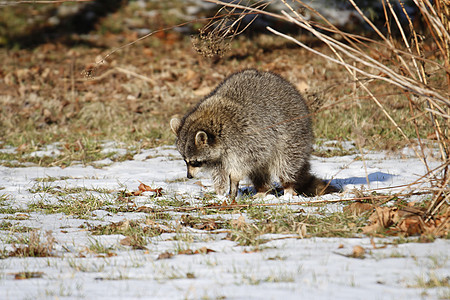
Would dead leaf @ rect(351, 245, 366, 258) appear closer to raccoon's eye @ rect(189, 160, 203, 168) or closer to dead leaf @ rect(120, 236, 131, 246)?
dead leaf @ rect(120, 236, 131, 246)

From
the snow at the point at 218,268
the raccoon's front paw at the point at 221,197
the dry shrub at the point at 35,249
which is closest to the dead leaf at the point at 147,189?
the raccoon's front paw at the point at 221,197

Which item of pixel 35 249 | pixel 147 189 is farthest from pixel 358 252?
pixel 147 189

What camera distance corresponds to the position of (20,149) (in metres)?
8.16

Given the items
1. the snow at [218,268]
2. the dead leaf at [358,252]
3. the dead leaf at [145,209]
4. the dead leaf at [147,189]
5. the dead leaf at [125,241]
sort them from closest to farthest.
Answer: the snow at [218,268] → the dead leaf at [358,252] → the dead leaf at [125,241] → the dead leaf at [145,209] → the dead leaf at [147,189]

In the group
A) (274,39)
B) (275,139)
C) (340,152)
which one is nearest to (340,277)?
(275,139)

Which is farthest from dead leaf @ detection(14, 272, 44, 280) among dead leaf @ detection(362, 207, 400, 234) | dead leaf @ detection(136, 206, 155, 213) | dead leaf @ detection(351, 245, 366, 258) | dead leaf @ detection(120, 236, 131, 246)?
dead leaf @ detection(362, 207, 400, 234)

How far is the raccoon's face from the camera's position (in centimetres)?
550

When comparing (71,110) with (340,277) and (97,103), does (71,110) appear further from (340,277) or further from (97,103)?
(340,277)

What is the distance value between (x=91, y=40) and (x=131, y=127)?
683 cm

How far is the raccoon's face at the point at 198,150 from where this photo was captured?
5.50 m

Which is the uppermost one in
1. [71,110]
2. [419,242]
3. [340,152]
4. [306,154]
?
[419,242]

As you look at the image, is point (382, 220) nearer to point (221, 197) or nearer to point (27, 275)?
point (221, 197)

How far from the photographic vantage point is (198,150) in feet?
18.2

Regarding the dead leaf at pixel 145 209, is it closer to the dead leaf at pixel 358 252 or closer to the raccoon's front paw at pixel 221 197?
the raccoon's front paw at pixel 221 197
